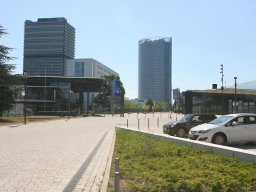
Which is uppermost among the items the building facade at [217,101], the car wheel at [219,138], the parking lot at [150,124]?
the building facade at [217,101]

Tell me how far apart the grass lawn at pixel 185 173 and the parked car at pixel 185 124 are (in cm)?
1315

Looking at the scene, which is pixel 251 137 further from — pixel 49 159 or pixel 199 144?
pixel 49 159

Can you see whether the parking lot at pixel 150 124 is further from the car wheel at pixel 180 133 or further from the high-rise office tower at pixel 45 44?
the high-rise office tower at pixel 45 44

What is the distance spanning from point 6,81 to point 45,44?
3956 inches

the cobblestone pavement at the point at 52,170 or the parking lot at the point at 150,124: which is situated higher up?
the parking lot at the point at 150,124

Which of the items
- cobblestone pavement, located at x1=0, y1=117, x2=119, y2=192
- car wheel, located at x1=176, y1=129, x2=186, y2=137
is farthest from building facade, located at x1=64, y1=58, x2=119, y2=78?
cobblestone pavement, located at x1=0, y1=117, x2=119, y2=192

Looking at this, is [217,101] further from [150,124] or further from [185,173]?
[185,173]

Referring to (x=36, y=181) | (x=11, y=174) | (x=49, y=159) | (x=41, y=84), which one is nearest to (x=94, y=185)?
(x=36, y=181)

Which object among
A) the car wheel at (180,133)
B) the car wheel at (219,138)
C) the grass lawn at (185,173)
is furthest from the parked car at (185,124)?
the grass lawn at (185,173)

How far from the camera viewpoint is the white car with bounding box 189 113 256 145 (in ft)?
63.5

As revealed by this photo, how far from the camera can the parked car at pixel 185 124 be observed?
27.2m

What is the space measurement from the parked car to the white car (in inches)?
284

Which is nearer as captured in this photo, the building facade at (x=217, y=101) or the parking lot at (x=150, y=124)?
the parking lot at (x=150, y=124)

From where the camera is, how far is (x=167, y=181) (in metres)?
9.30
